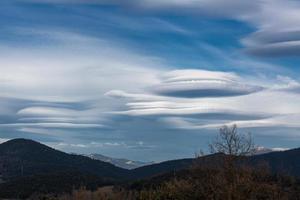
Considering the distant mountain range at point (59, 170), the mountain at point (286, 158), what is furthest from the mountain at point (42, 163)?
the mountain at point (286, 158)

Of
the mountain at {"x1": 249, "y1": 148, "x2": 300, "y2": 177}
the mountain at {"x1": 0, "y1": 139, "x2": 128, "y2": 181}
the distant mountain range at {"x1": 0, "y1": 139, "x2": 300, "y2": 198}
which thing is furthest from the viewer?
the mountain at {"x1": 0, "y1": 139, "x2": 128, "y2": 181}

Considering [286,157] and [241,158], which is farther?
[286,157]

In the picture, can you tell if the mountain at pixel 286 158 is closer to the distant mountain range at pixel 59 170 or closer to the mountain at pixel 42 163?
the distant mountain range at pixel 59 170

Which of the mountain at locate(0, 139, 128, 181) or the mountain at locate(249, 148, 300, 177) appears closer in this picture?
the mountain at locate(249, 148, 300, 177)

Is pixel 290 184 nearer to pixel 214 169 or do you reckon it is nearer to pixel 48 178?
pixel 214 169

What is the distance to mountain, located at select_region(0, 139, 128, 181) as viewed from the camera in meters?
169

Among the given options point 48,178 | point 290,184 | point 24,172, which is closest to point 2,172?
point 24,172

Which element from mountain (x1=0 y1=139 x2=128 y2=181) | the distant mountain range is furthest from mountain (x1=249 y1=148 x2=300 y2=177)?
mountain (x1=0 y1=139 x2=128 y2=181)

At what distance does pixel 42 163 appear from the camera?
179875 millimetres

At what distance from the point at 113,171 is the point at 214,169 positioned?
149m

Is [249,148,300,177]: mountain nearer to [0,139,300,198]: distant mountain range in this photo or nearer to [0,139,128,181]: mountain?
[0,139,300,198]: distant mountain range

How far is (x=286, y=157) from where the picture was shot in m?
159

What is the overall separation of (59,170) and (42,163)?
2860cm

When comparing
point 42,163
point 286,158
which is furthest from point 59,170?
point 286,158
